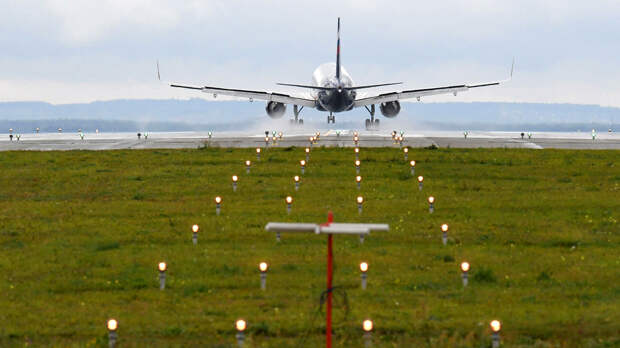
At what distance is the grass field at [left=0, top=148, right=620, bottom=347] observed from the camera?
17.9 metres

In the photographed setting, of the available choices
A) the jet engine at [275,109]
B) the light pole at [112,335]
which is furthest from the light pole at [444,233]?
the jet engine at [275,109]

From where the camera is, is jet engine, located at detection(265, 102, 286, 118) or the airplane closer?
the airplane

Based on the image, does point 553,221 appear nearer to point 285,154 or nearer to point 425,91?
point 285,154

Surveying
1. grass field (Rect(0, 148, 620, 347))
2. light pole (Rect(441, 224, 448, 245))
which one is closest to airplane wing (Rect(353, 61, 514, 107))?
grass field (Rect(0, 148, 620, 347))

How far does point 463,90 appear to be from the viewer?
289 ft

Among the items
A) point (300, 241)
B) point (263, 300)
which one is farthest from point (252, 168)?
point (263, 300)

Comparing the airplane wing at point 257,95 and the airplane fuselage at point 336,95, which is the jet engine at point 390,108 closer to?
the airplane fuselage at point 336,95

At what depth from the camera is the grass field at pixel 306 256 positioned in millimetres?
17891

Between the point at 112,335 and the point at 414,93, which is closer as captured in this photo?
the point at 112,335

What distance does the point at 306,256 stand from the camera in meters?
24.7

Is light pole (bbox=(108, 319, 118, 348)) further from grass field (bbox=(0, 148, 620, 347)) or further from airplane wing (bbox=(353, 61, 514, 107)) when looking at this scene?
airplane wing (bbox=(353, 61, 514, 107))

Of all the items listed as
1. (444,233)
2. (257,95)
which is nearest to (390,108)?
(257,95)

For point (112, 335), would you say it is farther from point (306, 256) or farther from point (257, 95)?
point (257, 95)

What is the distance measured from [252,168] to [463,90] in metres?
48.1
